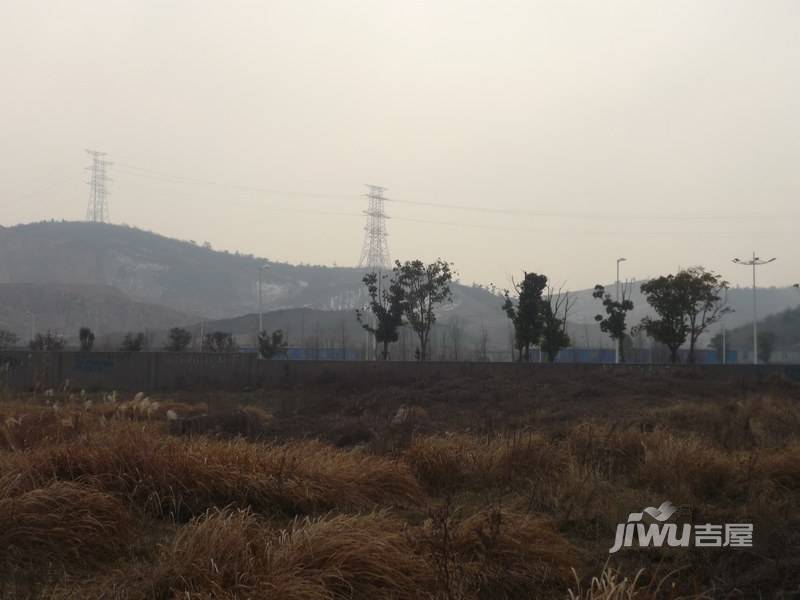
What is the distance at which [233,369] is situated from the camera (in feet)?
103

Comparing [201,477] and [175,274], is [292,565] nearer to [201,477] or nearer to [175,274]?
[201,477]

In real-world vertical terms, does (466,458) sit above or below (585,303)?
below

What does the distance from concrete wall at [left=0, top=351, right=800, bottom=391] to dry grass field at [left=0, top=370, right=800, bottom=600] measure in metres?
17.4

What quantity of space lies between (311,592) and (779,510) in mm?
4115

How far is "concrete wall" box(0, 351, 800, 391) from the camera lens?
28.5 metres

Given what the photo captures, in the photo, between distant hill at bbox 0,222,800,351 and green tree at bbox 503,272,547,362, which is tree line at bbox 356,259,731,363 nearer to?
green tree at bbox 503,272,547,362

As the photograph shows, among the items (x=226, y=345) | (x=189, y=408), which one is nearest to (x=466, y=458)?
(x=189, y=408)

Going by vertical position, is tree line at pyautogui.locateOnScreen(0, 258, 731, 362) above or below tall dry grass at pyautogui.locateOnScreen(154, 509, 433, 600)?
above

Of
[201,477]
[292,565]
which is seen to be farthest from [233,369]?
[292,565]

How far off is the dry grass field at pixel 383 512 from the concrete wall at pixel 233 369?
686 inches

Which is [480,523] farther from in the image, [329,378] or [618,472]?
[329,378]

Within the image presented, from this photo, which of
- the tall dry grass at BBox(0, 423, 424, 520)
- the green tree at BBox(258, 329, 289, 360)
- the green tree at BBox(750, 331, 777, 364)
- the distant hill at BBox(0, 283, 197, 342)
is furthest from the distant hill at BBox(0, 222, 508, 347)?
the tall dry grass at BBox(0, 423, 424, 520)

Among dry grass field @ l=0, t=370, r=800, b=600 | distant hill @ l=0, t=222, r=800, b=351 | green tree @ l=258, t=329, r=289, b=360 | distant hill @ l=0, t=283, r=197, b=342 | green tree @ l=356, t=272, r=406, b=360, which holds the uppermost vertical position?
distant hill @ l=0, t=222, r=800, b=351

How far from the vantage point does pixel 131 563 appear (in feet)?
15.8
